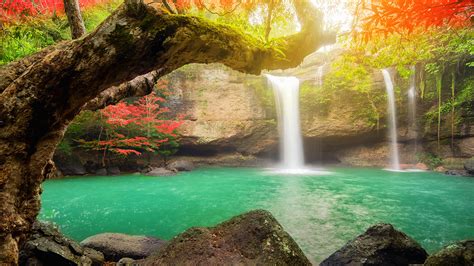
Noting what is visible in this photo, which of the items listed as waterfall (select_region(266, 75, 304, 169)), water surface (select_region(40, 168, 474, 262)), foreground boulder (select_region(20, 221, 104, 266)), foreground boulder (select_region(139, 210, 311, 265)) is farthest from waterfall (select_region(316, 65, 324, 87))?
foreground boulder (select_region(20, 221, 104, 266))

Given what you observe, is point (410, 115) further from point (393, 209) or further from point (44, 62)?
point (44, 62)

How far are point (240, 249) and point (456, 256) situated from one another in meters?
2.59

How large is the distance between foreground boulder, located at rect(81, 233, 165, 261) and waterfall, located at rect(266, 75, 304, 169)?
17281mm

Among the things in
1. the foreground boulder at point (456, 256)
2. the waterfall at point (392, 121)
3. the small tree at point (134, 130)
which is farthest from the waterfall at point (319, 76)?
the foreground boulder at point (456, 256)

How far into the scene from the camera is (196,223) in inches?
267

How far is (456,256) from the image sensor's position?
313 centimetres

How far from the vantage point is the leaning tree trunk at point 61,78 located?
215 centimetres

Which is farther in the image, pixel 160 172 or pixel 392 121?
pixel 392 121

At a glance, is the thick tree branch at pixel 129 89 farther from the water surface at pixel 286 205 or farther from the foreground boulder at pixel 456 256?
the foreground boulder at pixel 456 256

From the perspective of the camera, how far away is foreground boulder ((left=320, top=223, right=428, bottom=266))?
13.0ft

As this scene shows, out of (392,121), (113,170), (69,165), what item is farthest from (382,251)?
(392,121)

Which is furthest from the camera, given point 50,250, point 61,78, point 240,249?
point 50,250

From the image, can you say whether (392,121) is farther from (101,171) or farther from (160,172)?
(101,171)

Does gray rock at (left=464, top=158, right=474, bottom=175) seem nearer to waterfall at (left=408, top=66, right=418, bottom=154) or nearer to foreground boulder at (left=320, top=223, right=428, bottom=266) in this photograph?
waterfall at (left=408, top=66, right=418, bottom=154)
